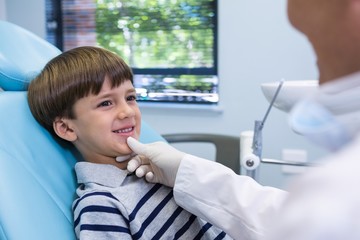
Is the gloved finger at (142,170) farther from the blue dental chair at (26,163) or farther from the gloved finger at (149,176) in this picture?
the blue dental chair at (26,163)

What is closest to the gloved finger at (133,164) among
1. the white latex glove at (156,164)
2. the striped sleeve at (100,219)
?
the white latex glove at (156,164)

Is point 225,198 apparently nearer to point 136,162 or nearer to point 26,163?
point 136,162

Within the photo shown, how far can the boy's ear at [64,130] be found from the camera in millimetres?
1112

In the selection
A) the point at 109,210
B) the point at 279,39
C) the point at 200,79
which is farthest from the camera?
the point at 200,79

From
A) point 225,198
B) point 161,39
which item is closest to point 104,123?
point 225,198

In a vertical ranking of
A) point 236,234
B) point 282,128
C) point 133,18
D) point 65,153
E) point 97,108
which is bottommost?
point 282,128

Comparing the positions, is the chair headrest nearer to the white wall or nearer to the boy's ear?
the boy's ear

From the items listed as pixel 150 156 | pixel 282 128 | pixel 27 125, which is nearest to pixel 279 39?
pixel 282 128

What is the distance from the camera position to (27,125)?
1076 millimetres

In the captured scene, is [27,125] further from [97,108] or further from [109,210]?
[109,210]

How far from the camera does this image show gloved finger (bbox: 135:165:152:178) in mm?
1066

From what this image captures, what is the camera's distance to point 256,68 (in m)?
2.29

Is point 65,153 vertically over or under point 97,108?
under

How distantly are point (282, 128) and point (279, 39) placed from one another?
49cm
